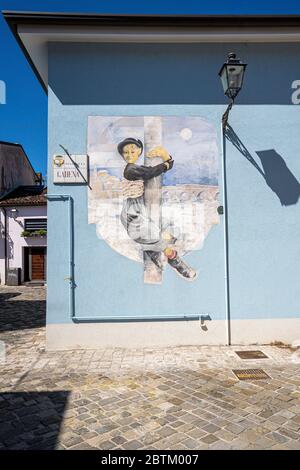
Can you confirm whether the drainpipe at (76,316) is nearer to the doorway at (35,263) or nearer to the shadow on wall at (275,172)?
the shadow on wall at (275,172)

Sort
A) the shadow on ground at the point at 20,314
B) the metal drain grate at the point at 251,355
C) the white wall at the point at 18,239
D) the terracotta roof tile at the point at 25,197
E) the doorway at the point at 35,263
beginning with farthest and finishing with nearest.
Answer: the doorway at the point at 35,263 → the white wall at the point at 18,239 → the terracotta roof tile at the point at 25,197 → the shadow on ground at the point at 20,314 → the metal drain grate at the point at 251,355

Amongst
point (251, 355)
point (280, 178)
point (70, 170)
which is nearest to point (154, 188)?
point (70, 170)

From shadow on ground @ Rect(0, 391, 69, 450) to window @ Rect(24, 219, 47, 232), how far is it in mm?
15215

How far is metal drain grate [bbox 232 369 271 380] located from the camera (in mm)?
5207

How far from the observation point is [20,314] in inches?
410

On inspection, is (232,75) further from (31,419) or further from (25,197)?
(25,197)

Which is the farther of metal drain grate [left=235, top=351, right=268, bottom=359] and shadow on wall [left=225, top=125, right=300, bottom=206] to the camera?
shadow on wall [left=225, top=125, right=300, bottom=206]

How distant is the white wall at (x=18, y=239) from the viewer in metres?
19.3

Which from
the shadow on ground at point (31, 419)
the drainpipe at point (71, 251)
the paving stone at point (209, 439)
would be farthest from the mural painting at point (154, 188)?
the paving stone at point (209, 439)

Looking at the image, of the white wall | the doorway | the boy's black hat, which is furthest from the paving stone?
the doorway

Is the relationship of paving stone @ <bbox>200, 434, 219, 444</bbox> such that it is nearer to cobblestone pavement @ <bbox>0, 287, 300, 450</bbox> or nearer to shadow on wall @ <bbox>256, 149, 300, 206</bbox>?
cobblestone pavement @ <bbox>0, 287, 300, 450</bbox>

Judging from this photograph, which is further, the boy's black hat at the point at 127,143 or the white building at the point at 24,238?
the white building at the point at 24,238

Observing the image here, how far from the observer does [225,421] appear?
3.94 meters

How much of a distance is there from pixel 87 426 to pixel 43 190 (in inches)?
778
